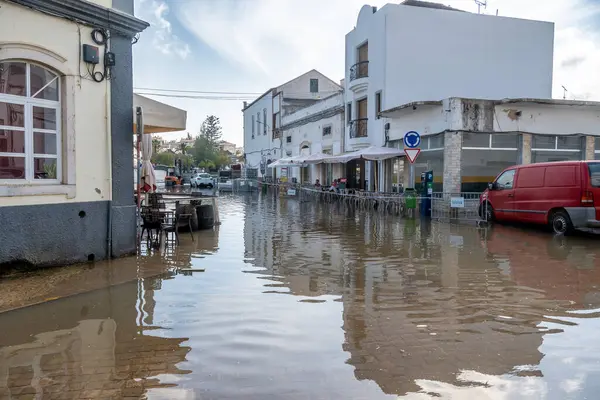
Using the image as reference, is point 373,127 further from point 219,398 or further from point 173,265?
point 219,398

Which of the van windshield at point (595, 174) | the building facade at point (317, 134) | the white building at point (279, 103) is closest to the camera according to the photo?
the van windshield at point (595, 174)

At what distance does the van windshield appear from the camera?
1157 centimetres

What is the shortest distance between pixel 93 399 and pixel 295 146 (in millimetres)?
33736

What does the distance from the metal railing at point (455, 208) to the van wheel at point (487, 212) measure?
14.7 inches

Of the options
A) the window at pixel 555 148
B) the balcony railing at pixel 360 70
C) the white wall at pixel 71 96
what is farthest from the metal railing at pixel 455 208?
the white wall at pixel 71 96

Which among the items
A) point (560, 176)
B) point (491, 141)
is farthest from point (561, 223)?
point (491, 141)

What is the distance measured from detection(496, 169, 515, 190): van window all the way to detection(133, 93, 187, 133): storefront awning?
8966mm

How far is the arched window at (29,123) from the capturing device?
291 inches

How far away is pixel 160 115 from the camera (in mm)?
9906

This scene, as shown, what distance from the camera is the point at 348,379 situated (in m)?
3.93

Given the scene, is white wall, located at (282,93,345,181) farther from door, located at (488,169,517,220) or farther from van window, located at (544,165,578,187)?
van window, located at (544,165,578,187)

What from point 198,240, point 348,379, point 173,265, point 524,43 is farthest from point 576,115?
point 348,379

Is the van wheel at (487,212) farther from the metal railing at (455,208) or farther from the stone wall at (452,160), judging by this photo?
the stone wall at (452,160)

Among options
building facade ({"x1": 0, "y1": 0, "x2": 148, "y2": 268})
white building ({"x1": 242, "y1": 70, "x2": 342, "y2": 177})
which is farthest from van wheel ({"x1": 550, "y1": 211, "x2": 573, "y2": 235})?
white building ({"x1": 242, "y1": 70, "x2": 342, "y2": 177})
